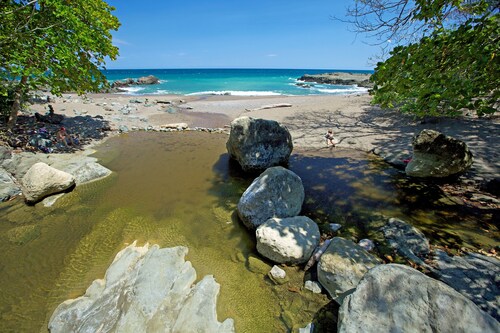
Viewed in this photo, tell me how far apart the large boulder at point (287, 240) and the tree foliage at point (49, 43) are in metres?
11.1

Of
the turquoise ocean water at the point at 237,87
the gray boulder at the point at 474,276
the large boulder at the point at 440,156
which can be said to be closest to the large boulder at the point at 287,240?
the gray boulder at the point at 474,276

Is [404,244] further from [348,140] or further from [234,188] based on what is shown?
[348,140]

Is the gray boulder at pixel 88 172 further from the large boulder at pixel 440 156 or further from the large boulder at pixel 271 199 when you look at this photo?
the large boulder at pixel 440 156

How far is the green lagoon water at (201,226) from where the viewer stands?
4.25m

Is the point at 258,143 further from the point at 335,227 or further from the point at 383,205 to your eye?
the point at 383,205

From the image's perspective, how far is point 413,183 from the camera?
8.28 metres

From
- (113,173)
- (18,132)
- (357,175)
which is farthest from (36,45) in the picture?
(357,175)

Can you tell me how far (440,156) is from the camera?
8.20 m

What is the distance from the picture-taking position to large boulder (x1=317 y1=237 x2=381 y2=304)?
13.6ft

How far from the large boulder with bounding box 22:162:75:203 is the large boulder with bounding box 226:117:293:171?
6364mm

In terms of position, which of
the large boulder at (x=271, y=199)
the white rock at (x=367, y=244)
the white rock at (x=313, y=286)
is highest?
the large boulder at (x=271, y=199)

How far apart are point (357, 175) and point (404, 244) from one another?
4168 mm

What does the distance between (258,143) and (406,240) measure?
5.93m

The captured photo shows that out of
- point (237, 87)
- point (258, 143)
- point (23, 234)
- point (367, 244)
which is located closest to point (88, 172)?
point (23, 234)
